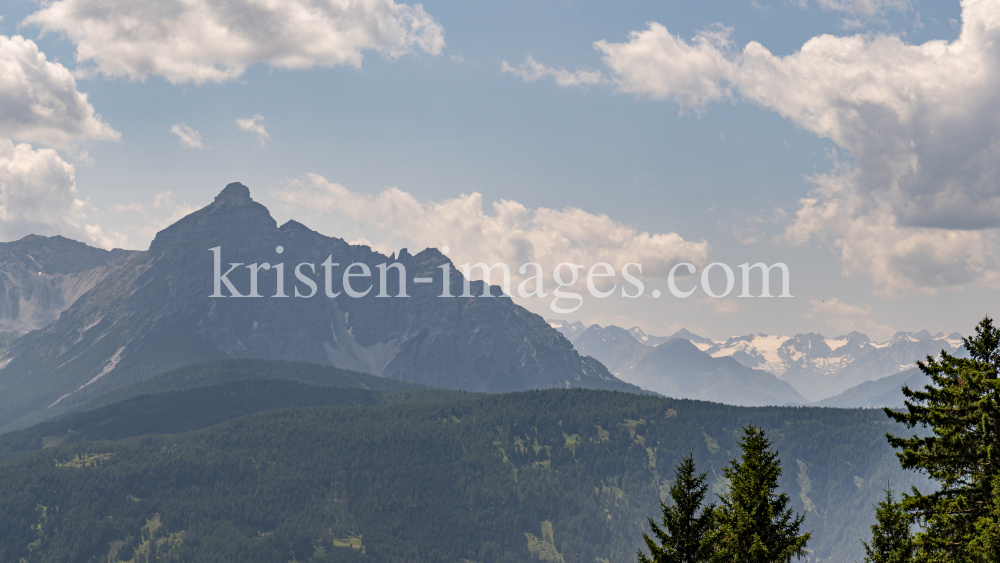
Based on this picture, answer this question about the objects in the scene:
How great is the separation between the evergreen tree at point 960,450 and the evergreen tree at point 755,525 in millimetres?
6399

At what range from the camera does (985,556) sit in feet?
131

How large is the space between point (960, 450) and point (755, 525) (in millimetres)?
10970

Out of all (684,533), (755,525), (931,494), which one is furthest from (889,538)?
(684,533)

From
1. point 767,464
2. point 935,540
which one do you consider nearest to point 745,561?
point 767,464

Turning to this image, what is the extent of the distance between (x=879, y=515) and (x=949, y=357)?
13.3 meters

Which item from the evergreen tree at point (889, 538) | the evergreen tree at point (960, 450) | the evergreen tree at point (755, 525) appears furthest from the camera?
the evergreen tree at point (889, 538)

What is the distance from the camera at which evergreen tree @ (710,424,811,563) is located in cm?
4422

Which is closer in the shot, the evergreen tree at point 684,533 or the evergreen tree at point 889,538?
the evergreen tree at point 684,533

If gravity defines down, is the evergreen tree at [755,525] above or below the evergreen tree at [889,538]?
above

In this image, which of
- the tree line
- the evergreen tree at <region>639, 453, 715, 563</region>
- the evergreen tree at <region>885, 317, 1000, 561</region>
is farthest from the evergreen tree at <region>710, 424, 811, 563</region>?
the evergreen tree at <region>885, 317, 1000, 561</region>

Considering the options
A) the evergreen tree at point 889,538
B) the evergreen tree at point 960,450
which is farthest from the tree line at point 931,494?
the evergreen tree at point 889,538

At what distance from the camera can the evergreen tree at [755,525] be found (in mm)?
44219

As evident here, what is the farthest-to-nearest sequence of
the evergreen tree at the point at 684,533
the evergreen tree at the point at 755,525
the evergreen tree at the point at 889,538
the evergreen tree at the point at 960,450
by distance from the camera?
the evergreen tree at the point at 889,538 < the evergreen tree at the point at 684,533 < the evergreen tree at the point at 755,525 < the evergreen tree at the point at 960,450

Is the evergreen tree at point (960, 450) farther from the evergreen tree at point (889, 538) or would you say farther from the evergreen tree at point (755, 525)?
the evergreen tree at point (755, 525)
